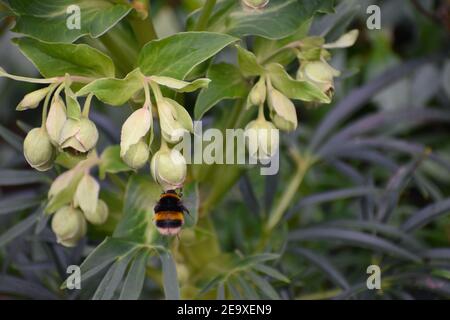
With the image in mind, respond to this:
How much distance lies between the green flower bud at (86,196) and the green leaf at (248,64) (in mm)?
214

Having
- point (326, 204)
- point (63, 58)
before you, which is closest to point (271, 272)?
point (63, 58)

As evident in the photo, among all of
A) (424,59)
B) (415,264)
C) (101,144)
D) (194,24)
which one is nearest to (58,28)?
(194,24)

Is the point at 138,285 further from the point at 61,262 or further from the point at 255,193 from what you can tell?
the point at 255,193

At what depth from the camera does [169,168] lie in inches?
26.7

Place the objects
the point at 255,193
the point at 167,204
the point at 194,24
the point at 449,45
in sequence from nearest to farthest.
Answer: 1. the point at 167,204
2. the point at 194,24
3. the point at 255,193
4. the point at 449,45

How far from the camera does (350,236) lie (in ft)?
3.18

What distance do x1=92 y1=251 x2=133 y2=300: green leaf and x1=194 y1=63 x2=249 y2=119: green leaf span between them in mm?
183

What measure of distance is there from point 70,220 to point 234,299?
214 millimetres

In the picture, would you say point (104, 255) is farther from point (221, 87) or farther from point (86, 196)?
point (221, 87)

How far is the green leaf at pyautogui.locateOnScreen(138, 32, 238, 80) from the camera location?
0.72 metres

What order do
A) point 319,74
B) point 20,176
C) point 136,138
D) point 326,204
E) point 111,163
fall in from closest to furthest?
1. point 136,138
2. point 319,74
3. point 111,163
4. point 20,176
5. point 326,204

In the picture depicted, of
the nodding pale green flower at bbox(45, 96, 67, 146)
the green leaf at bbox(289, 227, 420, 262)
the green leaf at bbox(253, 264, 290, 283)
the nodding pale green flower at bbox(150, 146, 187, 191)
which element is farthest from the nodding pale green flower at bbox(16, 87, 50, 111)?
the green leaf at bbox(289, 227, 420, 262)

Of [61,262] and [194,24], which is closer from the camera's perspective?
[194,24]

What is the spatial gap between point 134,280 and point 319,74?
29 centimetres
